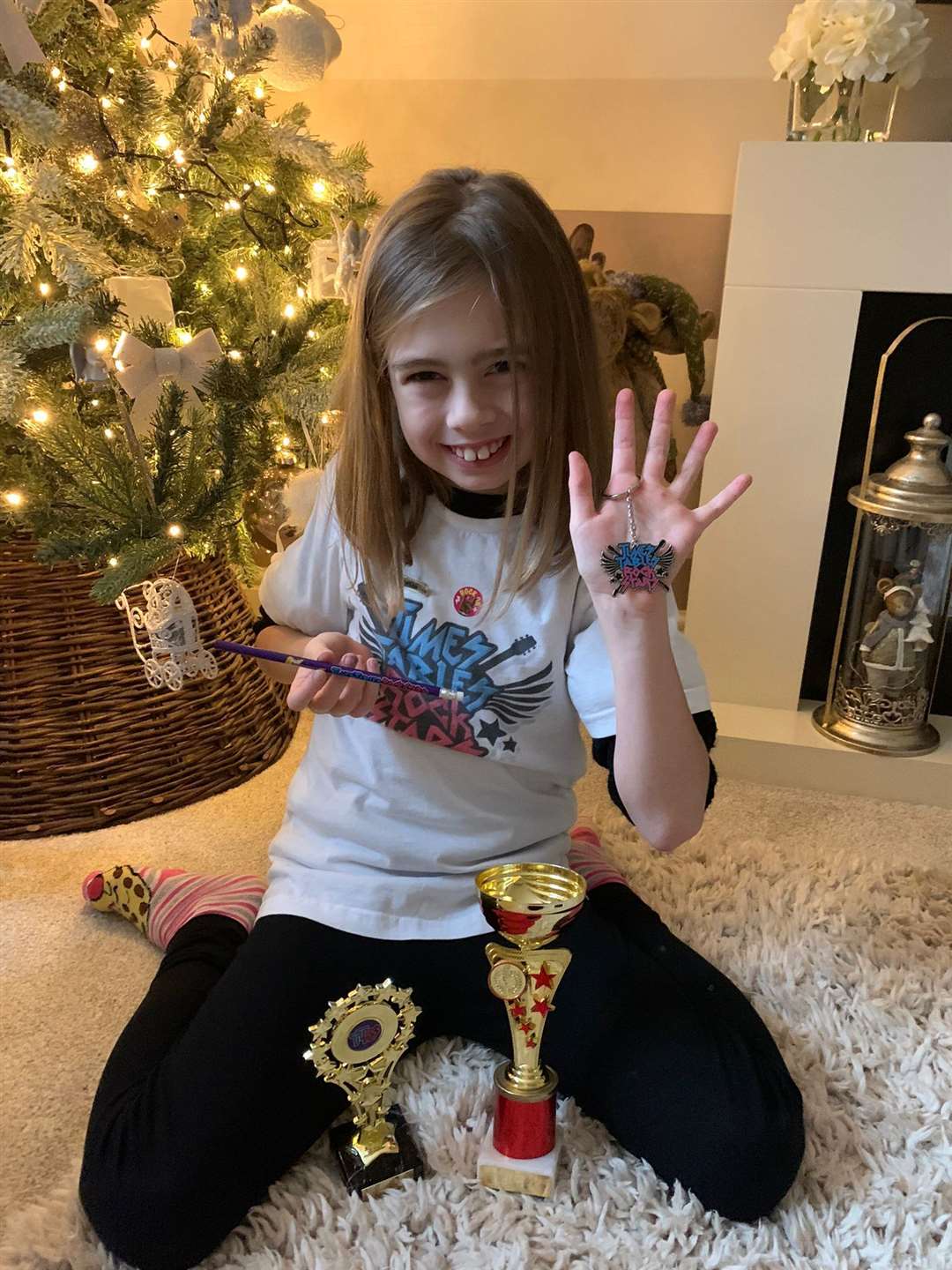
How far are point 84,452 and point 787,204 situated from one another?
0.94m

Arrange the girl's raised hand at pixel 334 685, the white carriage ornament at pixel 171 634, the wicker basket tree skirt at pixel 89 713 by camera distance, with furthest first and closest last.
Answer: the wicker basket tree skirt at pixel 89 713
the white carriage ornament at pixel 171 634
the girl's raised hand at pixel 334 685

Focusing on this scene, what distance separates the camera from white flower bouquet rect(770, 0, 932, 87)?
4.11 feet

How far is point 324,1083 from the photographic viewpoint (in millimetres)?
817

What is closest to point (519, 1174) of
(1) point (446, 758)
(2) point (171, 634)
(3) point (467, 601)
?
(1) point (446, 758)

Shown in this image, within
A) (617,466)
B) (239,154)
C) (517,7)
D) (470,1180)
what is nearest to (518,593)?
(617,466)

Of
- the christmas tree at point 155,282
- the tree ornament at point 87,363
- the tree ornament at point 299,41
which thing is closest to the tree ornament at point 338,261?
the christmas tree at point 155,282

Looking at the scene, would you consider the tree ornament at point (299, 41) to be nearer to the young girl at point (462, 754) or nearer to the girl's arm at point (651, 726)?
the young girl at point (462, 754)

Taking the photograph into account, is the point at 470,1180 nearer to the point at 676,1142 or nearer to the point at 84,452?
the point at 676,1142

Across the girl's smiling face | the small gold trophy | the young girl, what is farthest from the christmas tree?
the small gold trophy

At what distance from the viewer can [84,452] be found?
41.9 inches

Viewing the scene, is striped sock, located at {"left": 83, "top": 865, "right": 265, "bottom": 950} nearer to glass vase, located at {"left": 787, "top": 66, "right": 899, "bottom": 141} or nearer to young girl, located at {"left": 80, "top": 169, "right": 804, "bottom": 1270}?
young girl, located at {"left": 80, "top": 169, "right": 804, "bottom": 1270}

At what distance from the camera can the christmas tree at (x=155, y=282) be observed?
3.49 ft

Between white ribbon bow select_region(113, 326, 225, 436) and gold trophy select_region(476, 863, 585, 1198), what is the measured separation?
0.65 meters

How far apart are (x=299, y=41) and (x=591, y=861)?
1.06m
